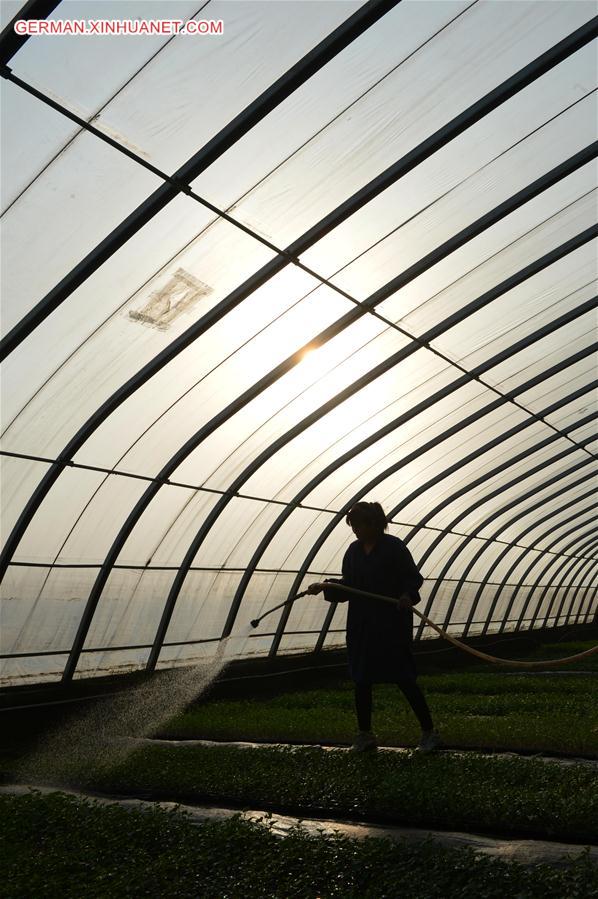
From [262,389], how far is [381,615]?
→ 5699 mm

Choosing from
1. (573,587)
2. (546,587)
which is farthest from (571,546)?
(573,587)

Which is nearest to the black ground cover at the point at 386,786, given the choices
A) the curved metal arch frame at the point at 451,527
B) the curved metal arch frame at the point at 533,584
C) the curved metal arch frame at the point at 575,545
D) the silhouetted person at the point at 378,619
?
the silhouetted person at the point at 378,619

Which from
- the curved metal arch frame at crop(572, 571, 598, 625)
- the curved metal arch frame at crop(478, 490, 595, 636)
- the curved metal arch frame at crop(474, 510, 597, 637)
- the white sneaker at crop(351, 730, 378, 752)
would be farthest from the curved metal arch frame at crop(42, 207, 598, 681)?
the curved metal arch frame at crop(572, 571, 598, 625)

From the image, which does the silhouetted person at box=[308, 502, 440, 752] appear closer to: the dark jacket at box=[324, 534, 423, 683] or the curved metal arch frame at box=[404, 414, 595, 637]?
the dark jacket at box=[324, 534, 423, 683]

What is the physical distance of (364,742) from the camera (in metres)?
8.40

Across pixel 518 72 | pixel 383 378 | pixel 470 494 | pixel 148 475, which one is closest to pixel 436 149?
pixel 518 72

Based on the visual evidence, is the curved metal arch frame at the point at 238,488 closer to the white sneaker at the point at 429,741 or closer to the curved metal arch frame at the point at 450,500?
the curved metal arch frame at the point at 450,500

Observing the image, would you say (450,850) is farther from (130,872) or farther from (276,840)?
(130,872)

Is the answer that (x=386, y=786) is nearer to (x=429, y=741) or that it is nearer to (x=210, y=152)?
(x=429, y=741)

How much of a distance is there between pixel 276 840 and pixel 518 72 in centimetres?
835

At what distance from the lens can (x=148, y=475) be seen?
14344 mm

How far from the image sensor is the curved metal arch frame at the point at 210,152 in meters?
8.48

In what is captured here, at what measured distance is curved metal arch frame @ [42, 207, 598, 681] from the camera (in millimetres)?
12703

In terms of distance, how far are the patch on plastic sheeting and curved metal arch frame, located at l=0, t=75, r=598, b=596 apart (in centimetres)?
38
